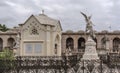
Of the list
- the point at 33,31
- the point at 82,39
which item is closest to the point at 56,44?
the point at 33,31

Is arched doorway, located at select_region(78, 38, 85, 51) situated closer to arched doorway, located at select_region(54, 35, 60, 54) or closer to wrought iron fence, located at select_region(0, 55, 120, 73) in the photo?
arched doorway, located at select_region(54, 35, 60, 54)

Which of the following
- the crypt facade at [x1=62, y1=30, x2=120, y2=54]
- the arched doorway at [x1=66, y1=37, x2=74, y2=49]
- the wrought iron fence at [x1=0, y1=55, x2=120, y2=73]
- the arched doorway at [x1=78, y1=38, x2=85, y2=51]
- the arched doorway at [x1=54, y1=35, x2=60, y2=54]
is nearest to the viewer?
the wrought iron fence at [x1=0, y1=55, x2=120, y2=73]

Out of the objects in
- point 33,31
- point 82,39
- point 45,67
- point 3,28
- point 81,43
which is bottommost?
point 45,67

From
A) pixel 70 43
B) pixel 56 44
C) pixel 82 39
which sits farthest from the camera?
pixel 70 43

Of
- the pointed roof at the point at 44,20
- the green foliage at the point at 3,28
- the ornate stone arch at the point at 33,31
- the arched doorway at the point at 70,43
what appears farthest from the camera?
the green foliage at the point at 3,28

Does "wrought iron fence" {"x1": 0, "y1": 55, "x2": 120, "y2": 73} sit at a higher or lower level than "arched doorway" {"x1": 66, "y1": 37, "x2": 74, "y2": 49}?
lower

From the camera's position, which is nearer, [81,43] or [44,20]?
[44,20]

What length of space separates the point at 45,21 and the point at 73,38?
17.2 m

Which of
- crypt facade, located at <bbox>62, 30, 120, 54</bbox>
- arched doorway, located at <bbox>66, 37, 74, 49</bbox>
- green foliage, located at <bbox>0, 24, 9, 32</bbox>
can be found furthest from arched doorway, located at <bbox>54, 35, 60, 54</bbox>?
green foliage, located at <bbox>0, 24, 9, 32</bbox>

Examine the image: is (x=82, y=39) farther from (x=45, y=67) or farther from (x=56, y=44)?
(x=45, y=67)

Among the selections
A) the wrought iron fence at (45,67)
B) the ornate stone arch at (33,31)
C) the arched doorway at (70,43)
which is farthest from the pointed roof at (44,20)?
the wrought iron fence at (45,67)

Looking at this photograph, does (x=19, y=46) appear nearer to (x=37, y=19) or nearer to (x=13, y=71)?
(x=37, y=19)

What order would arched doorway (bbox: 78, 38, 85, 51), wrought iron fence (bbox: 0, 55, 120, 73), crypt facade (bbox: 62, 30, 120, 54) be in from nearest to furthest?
wrought iron fence (bbox: 0, 55, 120, 73)
crypt facade (bbox: 62, 30, 120, 54)
arched doorway (bbox: 78, 38, 85, 51)

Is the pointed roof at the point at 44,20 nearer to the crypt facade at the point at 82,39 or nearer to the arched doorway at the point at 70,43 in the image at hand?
the crypt facade at the point at 82,39
